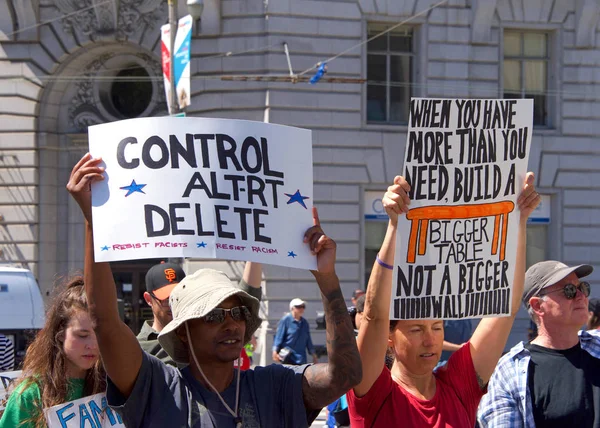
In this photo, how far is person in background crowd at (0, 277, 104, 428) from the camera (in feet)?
13.0

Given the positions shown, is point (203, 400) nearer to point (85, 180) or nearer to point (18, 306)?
point (85, 180)

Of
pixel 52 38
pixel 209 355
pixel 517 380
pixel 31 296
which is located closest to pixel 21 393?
pixel 209 355

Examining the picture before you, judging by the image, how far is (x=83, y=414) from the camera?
394 cm

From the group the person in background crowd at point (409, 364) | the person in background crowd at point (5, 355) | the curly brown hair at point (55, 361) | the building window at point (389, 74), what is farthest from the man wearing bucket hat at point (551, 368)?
the building window at point (389, 74)

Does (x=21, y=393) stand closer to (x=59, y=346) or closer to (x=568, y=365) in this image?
(x=59, y=346)

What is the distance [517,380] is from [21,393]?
215cm

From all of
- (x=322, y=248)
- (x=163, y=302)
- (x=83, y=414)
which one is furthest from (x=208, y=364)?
(x=163, y=302)

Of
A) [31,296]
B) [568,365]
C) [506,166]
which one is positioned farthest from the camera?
[31,296]

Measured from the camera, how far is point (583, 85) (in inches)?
843

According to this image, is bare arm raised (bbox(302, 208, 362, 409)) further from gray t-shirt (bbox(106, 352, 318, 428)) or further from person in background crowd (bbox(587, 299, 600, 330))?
person in background crowd (bbox(587, 299, 600, 330))

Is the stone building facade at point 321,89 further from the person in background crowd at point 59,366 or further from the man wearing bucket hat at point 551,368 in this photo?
the person in background crowd at point 59,366

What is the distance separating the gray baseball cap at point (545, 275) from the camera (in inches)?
187

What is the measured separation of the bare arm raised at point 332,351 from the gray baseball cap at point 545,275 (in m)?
1.68

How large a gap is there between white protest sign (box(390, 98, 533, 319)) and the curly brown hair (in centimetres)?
125
